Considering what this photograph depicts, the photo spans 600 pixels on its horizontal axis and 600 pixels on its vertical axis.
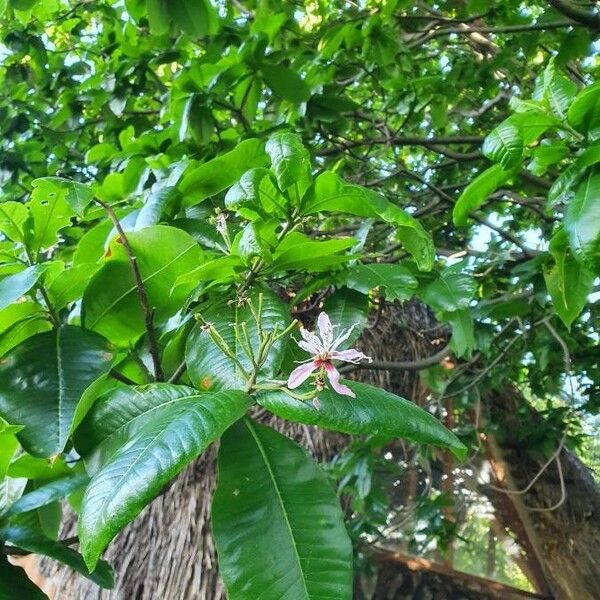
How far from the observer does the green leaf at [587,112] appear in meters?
0.74

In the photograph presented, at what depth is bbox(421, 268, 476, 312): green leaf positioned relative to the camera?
990 mm

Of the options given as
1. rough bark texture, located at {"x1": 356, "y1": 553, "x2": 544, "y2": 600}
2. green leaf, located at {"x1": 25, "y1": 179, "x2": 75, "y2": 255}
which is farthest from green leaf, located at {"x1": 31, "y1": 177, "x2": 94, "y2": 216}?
rough bark texture, located at {"x1": 356, "y1": 553, "x2": 544, "y2": 600}

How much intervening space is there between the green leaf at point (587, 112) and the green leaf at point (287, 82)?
0.76 m

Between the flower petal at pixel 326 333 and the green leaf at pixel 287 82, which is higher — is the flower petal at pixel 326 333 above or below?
below

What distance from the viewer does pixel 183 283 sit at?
0.67 meters

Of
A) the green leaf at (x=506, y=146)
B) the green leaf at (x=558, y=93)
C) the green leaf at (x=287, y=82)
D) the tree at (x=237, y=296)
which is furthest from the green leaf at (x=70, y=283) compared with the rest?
the green leaf at (x=287, y=82)

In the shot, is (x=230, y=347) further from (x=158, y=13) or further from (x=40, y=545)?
(x=158, y=13)

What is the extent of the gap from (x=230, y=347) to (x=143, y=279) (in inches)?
6.4

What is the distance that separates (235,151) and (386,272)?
267mm

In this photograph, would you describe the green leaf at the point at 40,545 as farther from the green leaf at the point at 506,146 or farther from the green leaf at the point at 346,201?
the green leaf at the point at 506,146

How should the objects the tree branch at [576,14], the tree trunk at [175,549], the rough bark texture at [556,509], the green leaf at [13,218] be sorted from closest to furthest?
the green leaf at [13,218] → the tree branch at [576,14] → the tree trunk at [175,549] → the rough bark texture at [556,509]

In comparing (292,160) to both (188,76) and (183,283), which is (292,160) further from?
(188,76)

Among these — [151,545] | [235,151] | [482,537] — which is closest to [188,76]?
[235,151]

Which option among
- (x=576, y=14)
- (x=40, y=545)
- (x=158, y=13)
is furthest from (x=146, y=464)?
(x=576, y=14)
